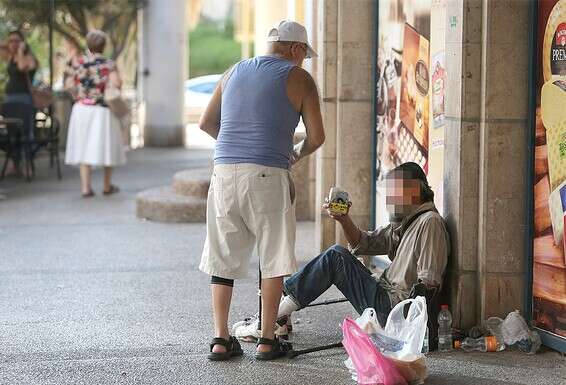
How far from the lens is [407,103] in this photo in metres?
7.83

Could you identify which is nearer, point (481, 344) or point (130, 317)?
point (481, 344)

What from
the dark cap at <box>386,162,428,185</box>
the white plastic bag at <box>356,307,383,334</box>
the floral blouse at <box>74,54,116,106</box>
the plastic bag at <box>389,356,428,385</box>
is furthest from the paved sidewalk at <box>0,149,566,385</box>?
the floral blouse at <box>74,54,116,106</box>

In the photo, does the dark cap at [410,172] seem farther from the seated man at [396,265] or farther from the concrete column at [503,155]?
the concrete column at [503,155]

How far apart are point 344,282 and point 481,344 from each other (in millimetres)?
788

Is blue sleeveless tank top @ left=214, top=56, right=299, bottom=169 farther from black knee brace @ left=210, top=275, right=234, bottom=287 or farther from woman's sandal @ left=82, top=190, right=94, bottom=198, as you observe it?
woman's sandal @ left=82, top=190, right=94, bottom=198

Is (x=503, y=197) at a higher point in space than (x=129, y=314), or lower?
higher

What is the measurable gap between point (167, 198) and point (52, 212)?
137 cm

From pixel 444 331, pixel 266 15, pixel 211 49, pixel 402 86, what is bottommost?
pixel 444 331

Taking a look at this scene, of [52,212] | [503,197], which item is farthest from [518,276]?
[52,212]

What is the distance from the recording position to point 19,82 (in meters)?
14.9

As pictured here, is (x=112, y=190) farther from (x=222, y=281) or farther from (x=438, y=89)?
(x=222, y=281)

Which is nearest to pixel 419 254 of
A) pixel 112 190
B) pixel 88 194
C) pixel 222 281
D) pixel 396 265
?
pixel 396 265

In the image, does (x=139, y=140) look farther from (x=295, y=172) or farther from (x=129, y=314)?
(x=129, y=314)

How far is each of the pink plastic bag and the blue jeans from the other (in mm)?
535
